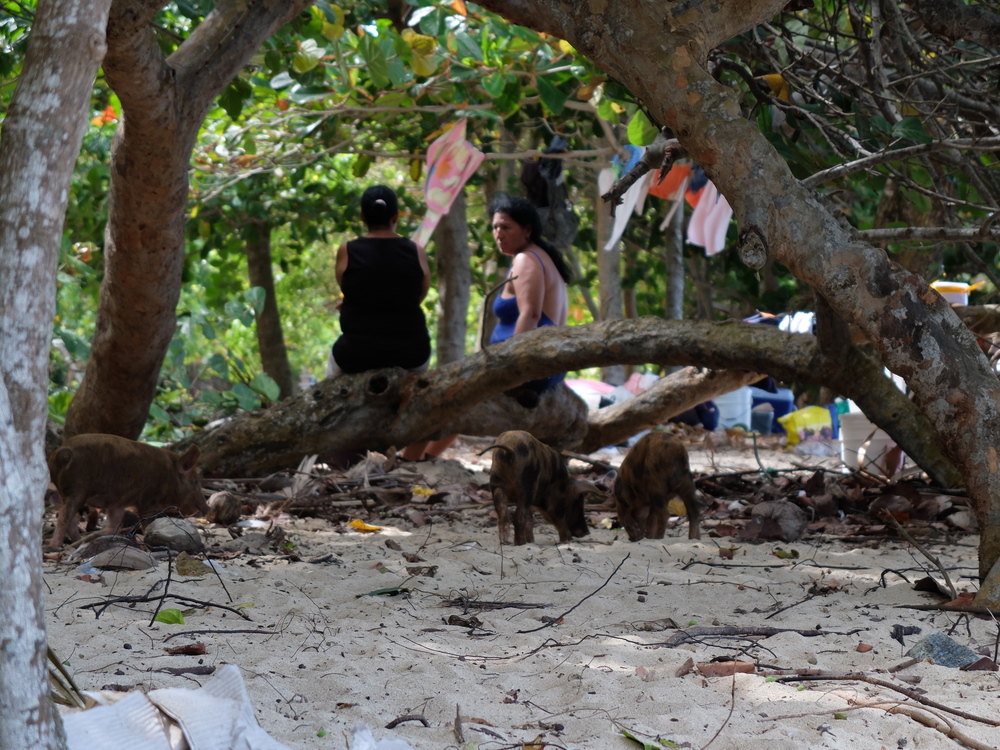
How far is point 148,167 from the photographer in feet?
13.2

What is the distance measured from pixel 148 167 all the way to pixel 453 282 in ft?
16.0

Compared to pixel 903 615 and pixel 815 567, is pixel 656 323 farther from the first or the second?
pixel 903 615

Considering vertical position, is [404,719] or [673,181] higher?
[673,181]

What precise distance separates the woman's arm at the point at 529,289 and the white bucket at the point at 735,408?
225 inches

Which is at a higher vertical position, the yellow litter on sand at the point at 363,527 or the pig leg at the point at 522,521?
the pig leg at the point at 522,521

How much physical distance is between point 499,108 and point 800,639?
14.0 ft

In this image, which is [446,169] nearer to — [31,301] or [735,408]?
[735,408]

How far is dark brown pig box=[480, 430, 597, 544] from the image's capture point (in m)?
4.09

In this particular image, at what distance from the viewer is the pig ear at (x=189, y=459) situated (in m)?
4.41

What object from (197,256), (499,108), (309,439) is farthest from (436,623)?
(197,256)

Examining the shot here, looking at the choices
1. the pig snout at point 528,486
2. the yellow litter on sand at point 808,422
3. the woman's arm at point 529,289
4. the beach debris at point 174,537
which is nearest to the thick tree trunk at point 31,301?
the beach debris at point 174,537

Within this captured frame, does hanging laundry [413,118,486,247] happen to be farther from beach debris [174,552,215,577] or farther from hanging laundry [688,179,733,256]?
beach debris [174,552,215,577]

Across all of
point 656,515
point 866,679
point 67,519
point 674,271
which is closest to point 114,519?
point 67,519

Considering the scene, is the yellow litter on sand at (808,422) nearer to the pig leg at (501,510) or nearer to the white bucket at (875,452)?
the white bucket at (875,452)
